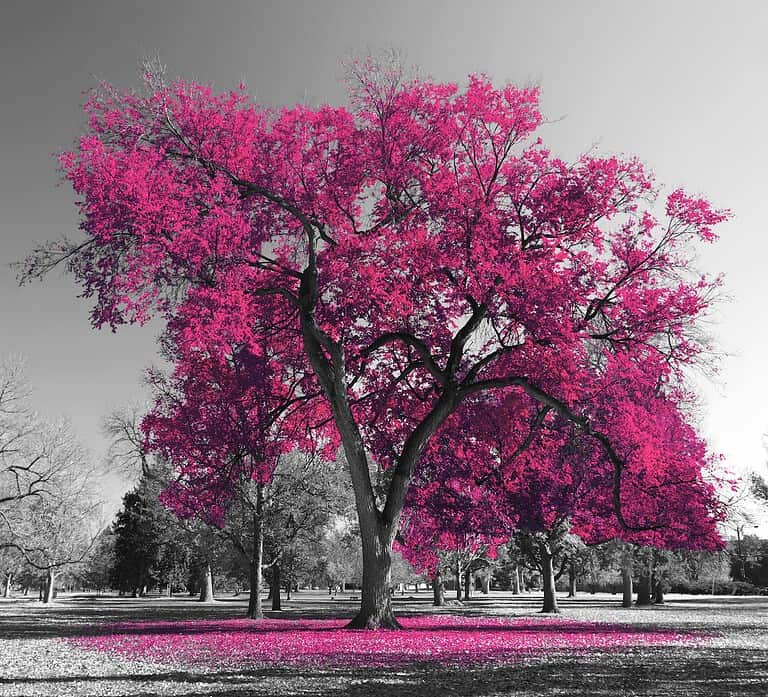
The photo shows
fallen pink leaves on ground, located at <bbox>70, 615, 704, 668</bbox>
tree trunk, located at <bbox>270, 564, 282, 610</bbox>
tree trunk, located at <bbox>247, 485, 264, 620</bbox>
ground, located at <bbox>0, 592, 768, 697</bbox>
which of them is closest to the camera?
ground, located at <bbox>0, 592, 768, 697</bbox>

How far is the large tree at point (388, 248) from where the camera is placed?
15.0 meters

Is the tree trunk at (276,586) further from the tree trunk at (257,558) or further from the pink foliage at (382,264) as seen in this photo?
the pink foliage at (382,264)

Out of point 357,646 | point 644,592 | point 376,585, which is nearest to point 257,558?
point 376,585

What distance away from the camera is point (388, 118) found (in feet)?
56.0

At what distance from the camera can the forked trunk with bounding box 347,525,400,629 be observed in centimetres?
1500

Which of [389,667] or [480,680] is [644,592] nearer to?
[389,667]

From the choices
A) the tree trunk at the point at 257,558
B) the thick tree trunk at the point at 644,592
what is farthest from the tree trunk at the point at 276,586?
the thick tree trunk at the point at 644,592

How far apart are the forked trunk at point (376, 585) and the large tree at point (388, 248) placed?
5 centimetres

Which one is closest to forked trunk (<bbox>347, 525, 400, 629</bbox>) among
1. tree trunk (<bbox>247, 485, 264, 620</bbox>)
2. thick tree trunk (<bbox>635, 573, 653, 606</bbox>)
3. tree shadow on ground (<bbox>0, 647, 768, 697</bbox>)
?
tree shadow on ground (<bbox>0, 647, 768, 697</bbox>)

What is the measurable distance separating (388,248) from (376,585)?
831 centimetres

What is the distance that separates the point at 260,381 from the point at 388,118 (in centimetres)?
817

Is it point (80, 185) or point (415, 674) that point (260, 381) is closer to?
point (80, 185)

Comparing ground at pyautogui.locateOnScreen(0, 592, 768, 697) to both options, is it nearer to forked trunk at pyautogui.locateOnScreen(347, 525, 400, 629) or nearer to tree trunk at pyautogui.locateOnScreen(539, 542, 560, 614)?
forked trunk at pyautogui.locateOnScreen(347, 525, 400, 629)

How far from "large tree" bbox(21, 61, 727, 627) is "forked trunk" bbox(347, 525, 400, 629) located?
0.16ft
